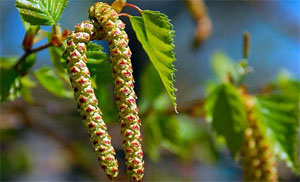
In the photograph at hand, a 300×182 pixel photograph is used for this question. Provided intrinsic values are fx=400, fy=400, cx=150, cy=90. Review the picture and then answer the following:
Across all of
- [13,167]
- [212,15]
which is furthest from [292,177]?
[212,15]

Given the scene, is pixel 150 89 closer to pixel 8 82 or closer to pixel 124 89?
pixel 8 82

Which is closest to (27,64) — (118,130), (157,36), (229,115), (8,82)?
(8,82)

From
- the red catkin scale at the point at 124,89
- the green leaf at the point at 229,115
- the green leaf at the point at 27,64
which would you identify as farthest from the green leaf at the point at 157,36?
the green leaf at the point at 229,115

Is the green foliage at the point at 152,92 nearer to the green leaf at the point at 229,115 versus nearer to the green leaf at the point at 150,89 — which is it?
the green leaf at the point at 150,89

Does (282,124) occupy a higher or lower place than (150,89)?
higher

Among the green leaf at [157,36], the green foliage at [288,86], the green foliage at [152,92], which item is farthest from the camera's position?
the green foliage at [152,92]

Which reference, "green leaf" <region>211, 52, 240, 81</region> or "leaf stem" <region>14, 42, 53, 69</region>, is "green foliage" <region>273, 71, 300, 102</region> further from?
"leaf stem" <region>14, 42, 53, 69</region>
